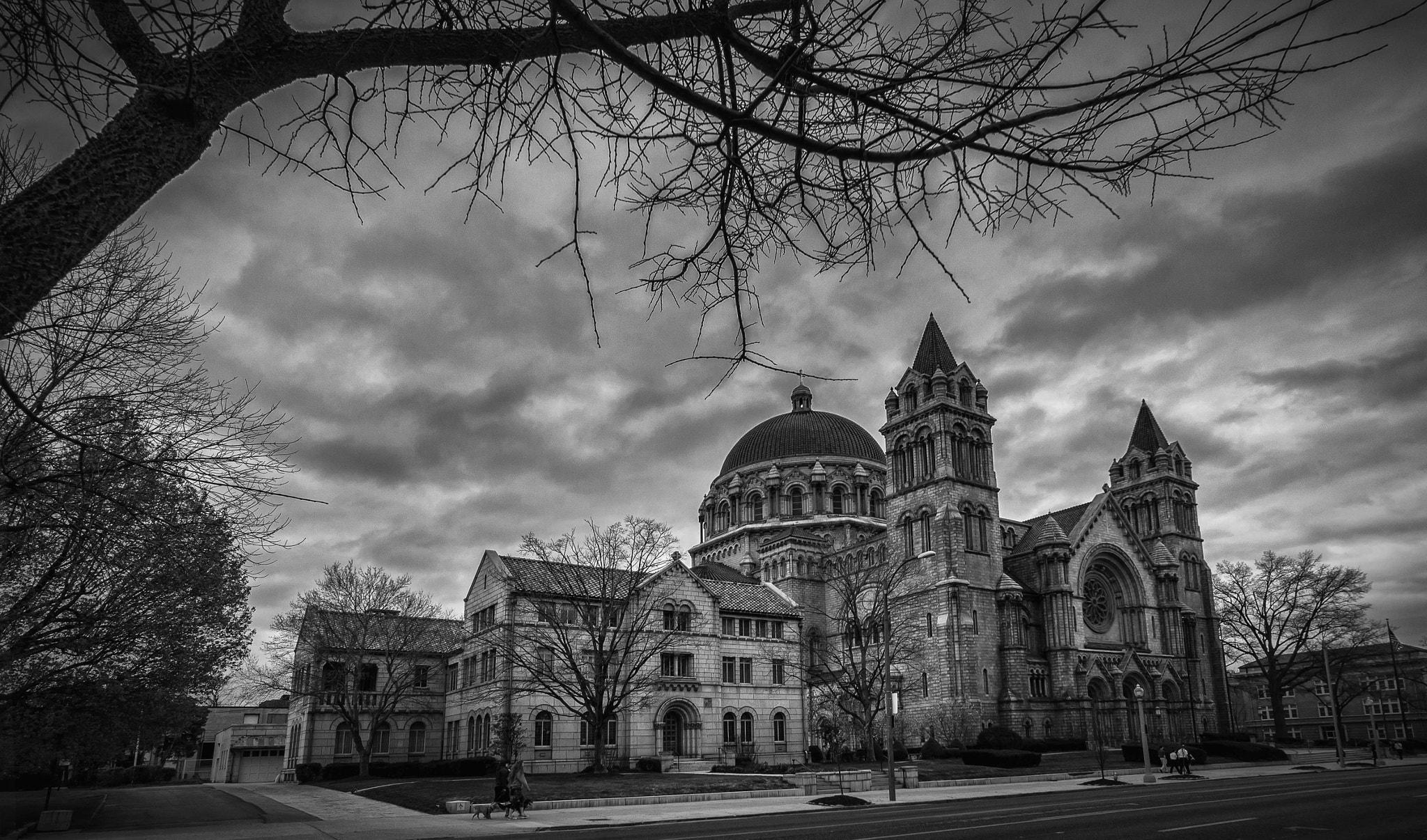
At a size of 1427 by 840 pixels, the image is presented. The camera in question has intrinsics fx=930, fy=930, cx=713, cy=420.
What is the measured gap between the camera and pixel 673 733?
5081 centimetres

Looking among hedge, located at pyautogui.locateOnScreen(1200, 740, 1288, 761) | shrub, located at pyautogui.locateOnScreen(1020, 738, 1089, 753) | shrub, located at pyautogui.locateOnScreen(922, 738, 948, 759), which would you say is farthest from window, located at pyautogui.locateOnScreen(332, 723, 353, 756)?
hedge, located at pyautogui.locateOnScreen(1200, 740, 1288, 761)

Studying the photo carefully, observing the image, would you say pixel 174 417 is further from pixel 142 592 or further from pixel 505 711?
pixel 505 711

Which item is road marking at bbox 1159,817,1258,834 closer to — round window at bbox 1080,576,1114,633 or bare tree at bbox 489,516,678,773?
bare tree at bbox 489,516,678,773

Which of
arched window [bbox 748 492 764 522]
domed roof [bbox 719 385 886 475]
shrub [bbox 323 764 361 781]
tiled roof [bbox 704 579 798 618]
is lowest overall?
shrub [bbox 323 764 361 781]

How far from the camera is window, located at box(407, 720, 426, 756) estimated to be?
58.6m

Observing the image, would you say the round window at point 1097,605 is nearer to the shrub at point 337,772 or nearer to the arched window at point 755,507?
the arched window at point 755,507

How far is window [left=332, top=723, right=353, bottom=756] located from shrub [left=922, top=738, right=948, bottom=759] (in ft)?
112

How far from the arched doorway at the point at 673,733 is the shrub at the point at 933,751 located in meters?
A: 13.4

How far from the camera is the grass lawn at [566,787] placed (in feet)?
98.2

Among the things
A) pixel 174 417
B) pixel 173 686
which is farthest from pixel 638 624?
pixel 174 417

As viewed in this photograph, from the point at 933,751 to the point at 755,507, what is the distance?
3400 cm

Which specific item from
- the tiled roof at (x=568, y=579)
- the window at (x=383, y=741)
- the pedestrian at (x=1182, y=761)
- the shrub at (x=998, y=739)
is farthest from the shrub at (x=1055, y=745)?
A: the window at (x=383, y=741)

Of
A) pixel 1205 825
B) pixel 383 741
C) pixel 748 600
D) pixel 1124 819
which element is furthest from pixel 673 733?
pixel 1205 825

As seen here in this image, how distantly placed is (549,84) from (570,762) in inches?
1861
